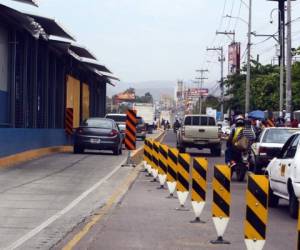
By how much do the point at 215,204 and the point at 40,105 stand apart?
2368cm

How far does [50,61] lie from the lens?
36.7 metres

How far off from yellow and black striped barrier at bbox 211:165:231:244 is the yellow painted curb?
13918 millimetres

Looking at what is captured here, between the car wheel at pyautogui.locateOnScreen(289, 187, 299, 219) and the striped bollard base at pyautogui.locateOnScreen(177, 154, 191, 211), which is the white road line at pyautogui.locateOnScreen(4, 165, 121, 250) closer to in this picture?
the striped bollard base at pyautogui.locateOnScreen(177, 154, 191, 211)

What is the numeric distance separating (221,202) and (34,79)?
70.2 ft

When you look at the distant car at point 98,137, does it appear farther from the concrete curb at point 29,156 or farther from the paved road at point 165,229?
the paved road at point 165,229

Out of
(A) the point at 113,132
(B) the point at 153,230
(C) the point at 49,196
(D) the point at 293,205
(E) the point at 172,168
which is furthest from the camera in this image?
(A) the point at 113,132

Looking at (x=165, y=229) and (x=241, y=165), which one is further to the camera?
(x=241, y=165)

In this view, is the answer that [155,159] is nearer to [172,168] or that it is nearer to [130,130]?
[172,168]

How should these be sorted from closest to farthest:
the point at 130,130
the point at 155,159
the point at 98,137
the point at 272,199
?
the point at 272,199, the point at 155,159, the point at 130,130, the point at 98,137

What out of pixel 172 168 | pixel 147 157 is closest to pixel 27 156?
pixel 147 157

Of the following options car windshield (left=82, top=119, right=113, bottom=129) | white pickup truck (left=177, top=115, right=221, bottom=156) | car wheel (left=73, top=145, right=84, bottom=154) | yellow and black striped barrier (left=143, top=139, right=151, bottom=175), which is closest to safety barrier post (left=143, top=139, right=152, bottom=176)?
yellow and black striped barrier (left=143, top=139, right=151, bottom=175)

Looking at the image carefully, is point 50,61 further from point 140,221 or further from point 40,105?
point 140,221

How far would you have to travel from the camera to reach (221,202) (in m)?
11.4

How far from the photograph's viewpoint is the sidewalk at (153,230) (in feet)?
35.9
